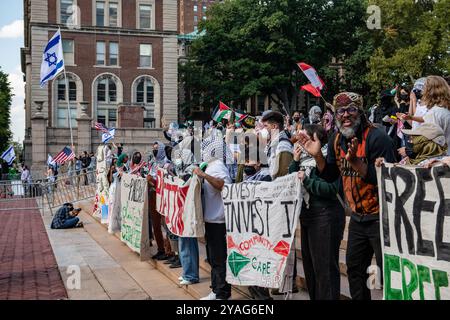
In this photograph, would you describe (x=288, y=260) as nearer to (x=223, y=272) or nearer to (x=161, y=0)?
(x=223, y=272)

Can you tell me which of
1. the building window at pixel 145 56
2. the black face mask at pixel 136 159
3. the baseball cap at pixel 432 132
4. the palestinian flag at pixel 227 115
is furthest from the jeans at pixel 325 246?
the building window at pixel 145 56

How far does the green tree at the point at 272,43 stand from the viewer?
41531 millimetres

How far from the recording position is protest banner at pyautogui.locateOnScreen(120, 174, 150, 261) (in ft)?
28.6

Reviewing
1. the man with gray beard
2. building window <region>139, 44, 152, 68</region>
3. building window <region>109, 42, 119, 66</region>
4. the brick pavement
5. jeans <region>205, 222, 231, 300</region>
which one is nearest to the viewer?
the man with gray beard

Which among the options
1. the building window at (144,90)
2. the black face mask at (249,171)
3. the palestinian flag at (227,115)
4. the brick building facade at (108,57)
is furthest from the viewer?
the building window at (144,90)

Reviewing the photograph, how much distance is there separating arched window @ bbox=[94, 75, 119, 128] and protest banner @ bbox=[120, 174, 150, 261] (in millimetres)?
38886

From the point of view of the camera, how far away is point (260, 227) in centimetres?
549

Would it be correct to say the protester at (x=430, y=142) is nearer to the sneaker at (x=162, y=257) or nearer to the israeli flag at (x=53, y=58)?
the sneaker at (x=162, y=257)

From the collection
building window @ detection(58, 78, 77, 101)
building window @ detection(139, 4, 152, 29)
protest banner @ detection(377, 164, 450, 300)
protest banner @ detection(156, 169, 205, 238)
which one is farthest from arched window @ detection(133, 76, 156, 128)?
protest banner @ detection(377, 164, 450, 300)

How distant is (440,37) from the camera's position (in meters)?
35.1

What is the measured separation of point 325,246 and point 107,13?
1851 inches

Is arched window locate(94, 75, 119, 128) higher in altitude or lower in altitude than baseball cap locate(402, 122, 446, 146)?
higher

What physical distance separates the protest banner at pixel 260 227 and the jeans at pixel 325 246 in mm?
260

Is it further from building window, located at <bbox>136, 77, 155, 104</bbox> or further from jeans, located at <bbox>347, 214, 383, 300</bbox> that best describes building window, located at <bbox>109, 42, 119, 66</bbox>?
jeans, located at <bbox>347, 214, 383, 300</bbox>
